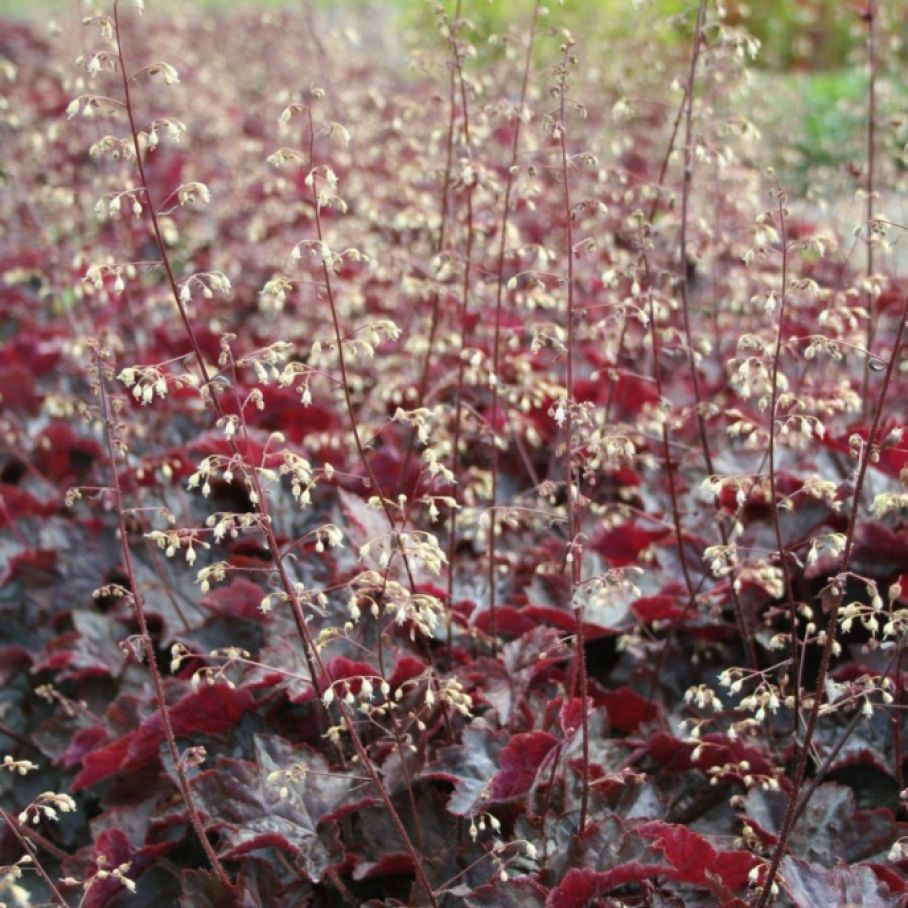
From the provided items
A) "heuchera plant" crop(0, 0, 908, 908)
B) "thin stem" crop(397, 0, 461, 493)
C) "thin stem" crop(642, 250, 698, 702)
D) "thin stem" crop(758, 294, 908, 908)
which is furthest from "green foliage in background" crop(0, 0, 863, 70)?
"thin stem" crop(758, 294, 908, 908)

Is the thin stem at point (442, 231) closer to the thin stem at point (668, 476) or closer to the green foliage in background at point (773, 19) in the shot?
the thin stem at point (668, 476)

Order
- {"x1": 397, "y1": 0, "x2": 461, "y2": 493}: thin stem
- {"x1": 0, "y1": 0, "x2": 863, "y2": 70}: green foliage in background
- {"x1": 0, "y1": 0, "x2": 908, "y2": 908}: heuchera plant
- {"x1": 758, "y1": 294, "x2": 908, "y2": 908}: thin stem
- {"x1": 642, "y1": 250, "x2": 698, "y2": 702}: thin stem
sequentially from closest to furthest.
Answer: {"x1": 758, "y1": 294, "x2": 908, "y2": 908}: thin stem, {"x1": 0, "y1": 0, "x2": 908, "y2": 908}: heuchera plant, {"x1": 642, "y1": 250, "x2": 698, "y2": 702}: thin stem, {"x1": 397, "y1": 0, "x2": 461, "y2": 493}: thin stem, {"x1": 0, "y1": 0, "x2": 863, "y2": 70}: green foliage in background

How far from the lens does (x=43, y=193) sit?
10.8 feet

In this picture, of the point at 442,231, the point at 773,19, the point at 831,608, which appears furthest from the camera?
the point at 773,19

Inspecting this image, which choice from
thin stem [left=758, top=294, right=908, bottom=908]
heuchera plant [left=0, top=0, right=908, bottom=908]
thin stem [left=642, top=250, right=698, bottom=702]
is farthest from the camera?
thin stem [left=642, top=250, right=698, bottom=702]

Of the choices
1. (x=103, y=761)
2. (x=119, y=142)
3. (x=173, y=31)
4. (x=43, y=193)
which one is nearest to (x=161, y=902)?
(x=103, y=761)

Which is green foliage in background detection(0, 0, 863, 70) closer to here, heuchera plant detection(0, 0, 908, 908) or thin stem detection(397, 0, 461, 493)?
heuchera plant detection(0, 0, 908, 908)

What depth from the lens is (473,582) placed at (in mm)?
2684

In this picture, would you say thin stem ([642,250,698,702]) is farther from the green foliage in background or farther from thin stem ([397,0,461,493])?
the green foliage in background

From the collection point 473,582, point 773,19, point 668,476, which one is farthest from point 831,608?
point 773,19

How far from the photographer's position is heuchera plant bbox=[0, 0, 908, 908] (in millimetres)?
1727

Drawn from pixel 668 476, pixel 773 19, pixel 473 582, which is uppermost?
pixel 773 19

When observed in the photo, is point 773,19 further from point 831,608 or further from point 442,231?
point 831,608

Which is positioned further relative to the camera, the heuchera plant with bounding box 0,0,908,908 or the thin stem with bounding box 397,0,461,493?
the thin stem with bounding box 397,0,461,493
